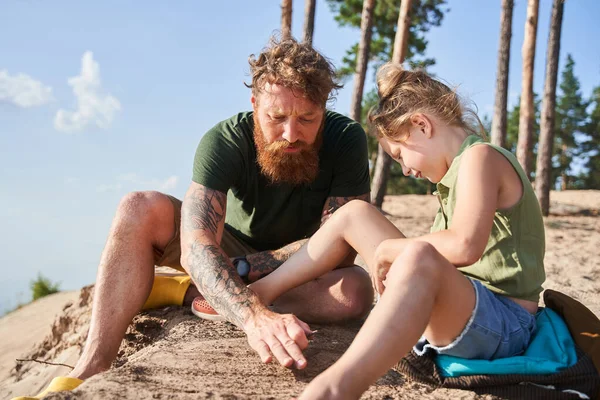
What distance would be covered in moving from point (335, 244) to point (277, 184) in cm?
81

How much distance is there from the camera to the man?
9.43 ft

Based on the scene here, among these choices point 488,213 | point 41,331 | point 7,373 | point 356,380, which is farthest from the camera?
point 41,331

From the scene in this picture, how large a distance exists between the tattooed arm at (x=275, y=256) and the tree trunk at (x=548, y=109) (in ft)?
30.4

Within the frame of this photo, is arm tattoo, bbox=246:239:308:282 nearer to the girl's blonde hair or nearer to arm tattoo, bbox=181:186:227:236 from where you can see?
arm tattoo, bbox=181:186:227:236

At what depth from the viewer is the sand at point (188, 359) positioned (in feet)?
6.76

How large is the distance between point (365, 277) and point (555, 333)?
1.21 meters

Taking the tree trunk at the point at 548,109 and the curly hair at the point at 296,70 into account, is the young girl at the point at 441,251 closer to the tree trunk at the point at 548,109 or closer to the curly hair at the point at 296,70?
the curly hair at the point at 296,70

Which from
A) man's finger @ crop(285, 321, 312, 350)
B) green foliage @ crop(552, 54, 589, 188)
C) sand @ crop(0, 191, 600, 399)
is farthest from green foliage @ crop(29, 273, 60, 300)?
green foliage @ crop(552, 54, 589, 188)

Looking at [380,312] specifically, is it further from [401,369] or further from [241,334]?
[241,334]

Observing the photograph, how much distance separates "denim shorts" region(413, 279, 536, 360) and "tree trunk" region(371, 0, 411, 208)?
900cm

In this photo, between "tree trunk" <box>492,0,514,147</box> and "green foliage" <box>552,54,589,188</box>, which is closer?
"tree trunk" <box>492,0,514,147</box>

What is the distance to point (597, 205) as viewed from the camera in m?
14.0

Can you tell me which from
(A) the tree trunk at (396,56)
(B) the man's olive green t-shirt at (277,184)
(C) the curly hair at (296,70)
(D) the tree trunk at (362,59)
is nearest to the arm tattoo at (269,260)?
(B) the man's olive green t-shirt at (277,184)

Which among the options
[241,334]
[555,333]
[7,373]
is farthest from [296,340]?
[7,373]
